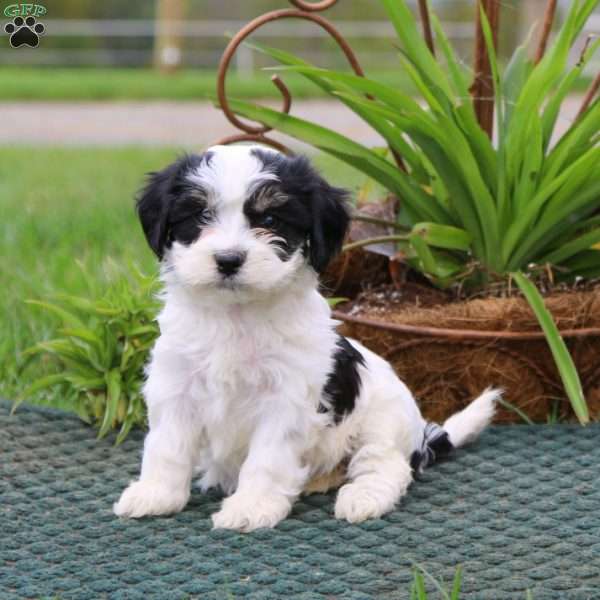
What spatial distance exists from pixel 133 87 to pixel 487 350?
15233 mm

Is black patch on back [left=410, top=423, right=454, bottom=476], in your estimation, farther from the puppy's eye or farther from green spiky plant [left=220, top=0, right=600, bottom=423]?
the puppy's eye

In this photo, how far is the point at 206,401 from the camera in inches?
149

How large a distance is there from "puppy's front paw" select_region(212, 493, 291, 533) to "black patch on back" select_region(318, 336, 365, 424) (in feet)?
1.10

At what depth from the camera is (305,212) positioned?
370cm

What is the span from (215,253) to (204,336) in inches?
16.2

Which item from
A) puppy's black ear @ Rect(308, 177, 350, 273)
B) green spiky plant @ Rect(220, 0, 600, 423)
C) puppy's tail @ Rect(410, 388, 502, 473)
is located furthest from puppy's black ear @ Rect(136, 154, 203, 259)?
puppy's tail @ Rect(410, 388, 502, 473)

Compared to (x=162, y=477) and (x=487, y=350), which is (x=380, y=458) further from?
(x=487, y=350)

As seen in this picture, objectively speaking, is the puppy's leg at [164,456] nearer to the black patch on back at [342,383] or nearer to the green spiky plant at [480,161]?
the black patch on back at [342,383]

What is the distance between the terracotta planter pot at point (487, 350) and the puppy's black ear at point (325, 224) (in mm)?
1028

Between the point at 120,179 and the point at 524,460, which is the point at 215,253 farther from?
the point at 120,179

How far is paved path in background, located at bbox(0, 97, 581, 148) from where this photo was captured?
1423 centimetres

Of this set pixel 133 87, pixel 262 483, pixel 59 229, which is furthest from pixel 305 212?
pixel 133 87

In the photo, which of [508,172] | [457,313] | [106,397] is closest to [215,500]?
[106,397]

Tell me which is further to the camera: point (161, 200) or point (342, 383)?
point (342, 383)
